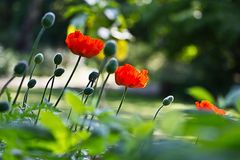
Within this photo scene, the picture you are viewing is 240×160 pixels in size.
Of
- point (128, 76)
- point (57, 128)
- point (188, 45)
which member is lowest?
point (57, 128)

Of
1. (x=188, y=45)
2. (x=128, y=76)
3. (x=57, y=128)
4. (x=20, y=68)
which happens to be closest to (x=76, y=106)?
(x=57, y=128)

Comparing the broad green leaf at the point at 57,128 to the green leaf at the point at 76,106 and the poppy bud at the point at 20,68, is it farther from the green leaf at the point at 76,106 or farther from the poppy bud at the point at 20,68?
the poppy bud at the point at 20,68

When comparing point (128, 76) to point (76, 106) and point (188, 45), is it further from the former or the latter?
point (188, 45)

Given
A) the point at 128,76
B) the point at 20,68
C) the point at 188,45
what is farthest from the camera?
the point at 188,45

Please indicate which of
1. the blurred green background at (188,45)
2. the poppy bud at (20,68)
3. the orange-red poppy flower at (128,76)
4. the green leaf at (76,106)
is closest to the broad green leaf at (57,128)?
the green leaf at (76,106)

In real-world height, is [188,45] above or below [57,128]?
above

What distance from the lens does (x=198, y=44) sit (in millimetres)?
12531

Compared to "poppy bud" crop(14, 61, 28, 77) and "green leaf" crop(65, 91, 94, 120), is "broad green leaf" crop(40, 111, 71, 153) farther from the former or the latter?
"poppy bud" crop(14, 61, 28, 77)

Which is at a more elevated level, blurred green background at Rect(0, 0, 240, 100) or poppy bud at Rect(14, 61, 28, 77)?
blurred green background at Rect(0, 0, 240, 100)

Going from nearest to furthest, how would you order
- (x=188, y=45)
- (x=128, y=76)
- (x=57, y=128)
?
1. (x=57, y=128)
2. (x=128, y=76)
3. (x=188, y=45)

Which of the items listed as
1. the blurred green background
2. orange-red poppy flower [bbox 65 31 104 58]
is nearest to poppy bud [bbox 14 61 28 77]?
orange-red poppy flower [bbox 65 31 104 58]

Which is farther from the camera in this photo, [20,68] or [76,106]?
[20,68]

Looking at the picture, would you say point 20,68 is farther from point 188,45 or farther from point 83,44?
point 188,45

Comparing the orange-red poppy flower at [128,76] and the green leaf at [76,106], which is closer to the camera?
the green leaf at [76,106]
